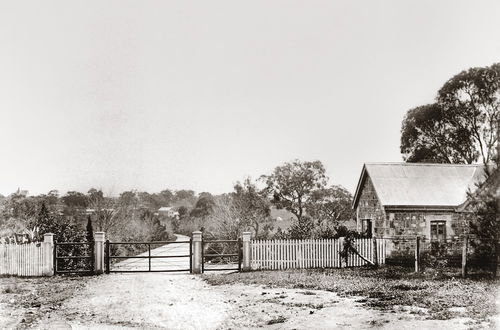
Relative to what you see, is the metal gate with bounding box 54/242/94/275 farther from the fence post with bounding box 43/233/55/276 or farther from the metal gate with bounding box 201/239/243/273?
the metal gate with bounding box 201/239/243/273

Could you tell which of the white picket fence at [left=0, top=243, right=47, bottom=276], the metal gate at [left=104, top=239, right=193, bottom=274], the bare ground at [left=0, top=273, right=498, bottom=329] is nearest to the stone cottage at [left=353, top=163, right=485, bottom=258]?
the metal gate at [left=104, top=239, right=193, bottom=274]

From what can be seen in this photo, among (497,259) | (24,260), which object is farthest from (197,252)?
(497,259)

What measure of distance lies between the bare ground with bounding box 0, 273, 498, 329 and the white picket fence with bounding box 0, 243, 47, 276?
8.13 ft

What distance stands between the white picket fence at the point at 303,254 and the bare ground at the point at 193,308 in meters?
3.96

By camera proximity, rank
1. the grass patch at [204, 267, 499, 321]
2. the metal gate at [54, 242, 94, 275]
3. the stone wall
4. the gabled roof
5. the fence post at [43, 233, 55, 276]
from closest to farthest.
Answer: the grass patch at [204, 267, 499, 321] → the fence post at [43, 233, 55, 276] → the metal gate at [54, 242, 94, 275] → the gabled roof → the stone wall

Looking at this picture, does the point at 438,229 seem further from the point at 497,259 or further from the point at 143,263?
the point at 143,263

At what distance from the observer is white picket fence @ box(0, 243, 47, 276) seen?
59.9 ft

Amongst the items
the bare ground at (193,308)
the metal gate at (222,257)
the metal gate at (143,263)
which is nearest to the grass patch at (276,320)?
the bare ground at (193,308)

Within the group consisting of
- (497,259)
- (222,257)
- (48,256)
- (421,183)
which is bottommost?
(222,257)

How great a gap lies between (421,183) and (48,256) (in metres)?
17.7

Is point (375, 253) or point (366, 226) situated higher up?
point (366, 226)

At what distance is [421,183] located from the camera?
2527 cm

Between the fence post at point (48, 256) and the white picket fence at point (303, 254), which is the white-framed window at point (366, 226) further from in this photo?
the fence post at point (48, 256)

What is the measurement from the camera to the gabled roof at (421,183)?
24.0 m
